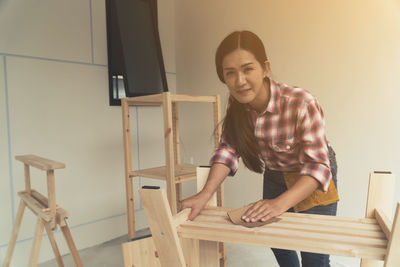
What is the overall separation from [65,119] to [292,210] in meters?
1.53

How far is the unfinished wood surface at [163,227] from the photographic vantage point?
0.62 metres

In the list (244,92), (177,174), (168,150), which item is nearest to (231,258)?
(177,174)

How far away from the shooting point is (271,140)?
Result: 3.37 ft

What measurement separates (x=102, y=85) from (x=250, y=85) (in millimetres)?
1592

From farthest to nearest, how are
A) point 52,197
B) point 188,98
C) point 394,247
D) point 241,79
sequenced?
point 188,98, point 52,197, point 241,79, point 394,247

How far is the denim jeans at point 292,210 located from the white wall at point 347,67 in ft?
2.26

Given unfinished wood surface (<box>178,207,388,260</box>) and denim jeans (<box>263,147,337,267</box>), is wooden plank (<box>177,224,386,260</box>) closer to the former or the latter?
unfinished wood surface (<box>178,207,388,260</box>)

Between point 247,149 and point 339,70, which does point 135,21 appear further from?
point 247,149

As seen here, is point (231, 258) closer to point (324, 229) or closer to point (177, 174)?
point (177, 174)

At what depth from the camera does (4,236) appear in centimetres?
176

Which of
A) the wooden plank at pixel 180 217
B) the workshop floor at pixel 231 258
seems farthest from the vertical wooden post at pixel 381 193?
the workshop floor at pixel 231 258

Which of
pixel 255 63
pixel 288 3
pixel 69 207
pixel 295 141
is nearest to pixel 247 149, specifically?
pixel 295 141

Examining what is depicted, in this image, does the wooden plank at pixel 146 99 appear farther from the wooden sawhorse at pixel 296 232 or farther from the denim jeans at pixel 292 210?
the wooden sawhorse at pixel 296 232

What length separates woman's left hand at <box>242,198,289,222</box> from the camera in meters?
0.73
